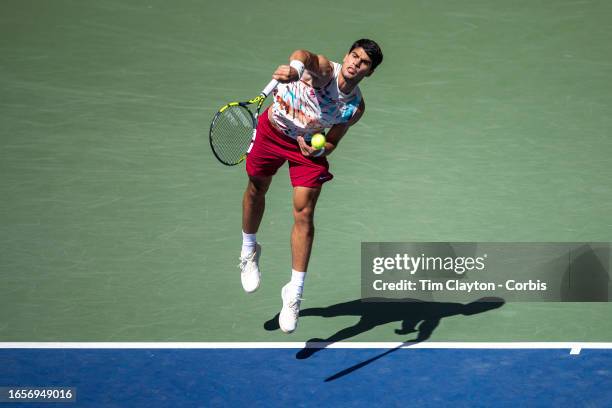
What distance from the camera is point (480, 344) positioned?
1113 cm

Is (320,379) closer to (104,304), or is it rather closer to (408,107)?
Result: (104,304)

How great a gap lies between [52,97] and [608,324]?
25.2 feet

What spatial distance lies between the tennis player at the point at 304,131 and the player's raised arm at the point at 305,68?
0.04ft

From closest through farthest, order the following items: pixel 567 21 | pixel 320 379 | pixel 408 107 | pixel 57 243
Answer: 1. pixel 320 379
2. pixel 57 243
3. pixel 408 107
4. pixel 567 21

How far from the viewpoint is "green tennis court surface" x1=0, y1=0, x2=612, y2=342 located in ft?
38.7

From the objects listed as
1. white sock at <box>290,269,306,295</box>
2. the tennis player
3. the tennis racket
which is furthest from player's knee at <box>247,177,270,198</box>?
white sock at <box>290,269,306,295</box>

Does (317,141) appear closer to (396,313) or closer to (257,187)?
(257,187)

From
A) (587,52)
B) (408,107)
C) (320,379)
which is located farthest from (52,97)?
(587,52)

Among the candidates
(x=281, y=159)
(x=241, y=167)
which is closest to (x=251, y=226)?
(x=281, y=159)

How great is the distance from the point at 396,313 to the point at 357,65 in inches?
137

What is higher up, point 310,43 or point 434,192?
point 310,43

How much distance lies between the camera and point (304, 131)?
9.98m

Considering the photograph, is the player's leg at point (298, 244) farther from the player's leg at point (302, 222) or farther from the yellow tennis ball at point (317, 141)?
the yellow tennis ball at point (317, 141)

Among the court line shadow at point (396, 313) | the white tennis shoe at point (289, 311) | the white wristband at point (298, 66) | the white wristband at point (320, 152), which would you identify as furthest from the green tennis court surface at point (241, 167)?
the white wristband at point (298, 66)
